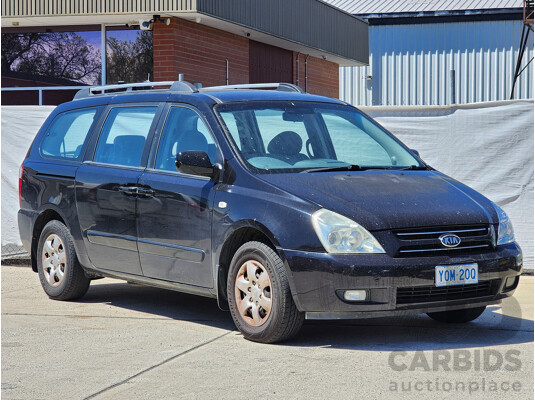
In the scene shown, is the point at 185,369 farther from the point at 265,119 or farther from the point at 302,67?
the point at 302,67

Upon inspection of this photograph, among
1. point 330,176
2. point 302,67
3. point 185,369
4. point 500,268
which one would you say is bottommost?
point 185,369

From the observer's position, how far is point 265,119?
24.3ft

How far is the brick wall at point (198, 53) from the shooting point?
1700 centimetres

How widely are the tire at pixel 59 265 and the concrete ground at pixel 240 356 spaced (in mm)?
182

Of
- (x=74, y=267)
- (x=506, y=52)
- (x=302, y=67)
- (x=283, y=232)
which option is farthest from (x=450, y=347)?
(x=506, y=52)

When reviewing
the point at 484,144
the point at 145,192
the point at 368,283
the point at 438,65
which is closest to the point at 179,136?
the point at 145,192

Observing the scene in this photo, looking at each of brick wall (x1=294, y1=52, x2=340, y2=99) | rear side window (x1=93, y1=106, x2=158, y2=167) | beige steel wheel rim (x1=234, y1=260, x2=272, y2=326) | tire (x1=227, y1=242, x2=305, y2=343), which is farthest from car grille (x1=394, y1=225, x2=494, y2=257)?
brick wall (x1=294, y1=52, x2=340, y2=99)

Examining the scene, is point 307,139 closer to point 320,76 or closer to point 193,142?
point 193,142

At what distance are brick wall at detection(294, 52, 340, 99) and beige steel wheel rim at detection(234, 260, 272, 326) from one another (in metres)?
17.5

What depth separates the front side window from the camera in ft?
24.1

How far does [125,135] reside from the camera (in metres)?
8.07

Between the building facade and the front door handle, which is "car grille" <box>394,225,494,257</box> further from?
the building facade

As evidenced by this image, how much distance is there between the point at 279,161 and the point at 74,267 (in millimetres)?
2452

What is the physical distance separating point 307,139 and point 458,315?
5.92 ft
